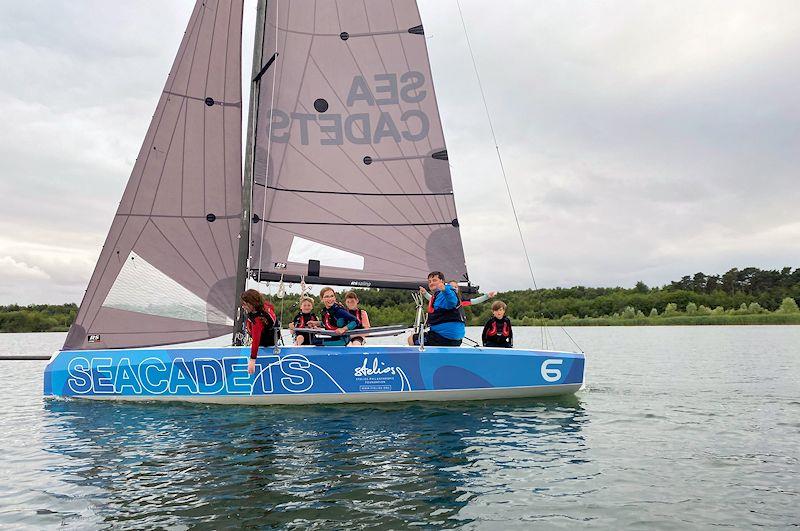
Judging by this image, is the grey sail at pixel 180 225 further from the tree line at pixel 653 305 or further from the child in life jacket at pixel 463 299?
the tree line at pixel 653 305

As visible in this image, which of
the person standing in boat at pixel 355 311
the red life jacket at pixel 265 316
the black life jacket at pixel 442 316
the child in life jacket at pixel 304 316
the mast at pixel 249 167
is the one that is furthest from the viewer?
the person standing in boat at pixel 355 311

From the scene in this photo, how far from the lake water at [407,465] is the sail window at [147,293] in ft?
5.08

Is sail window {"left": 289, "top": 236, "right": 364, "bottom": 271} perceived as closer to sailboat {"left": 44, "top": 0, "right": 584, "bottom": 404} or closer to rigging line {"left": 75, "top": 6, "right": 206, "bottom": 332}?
sailboat {"left": 44, "top": 0, "right": 584, "bottom": 404}

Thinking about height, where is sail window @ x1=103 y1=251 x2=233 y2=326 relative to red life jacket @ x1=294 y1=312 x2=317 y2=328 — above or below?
above

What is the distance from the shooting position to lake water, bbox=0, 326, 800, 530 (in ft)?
16.5

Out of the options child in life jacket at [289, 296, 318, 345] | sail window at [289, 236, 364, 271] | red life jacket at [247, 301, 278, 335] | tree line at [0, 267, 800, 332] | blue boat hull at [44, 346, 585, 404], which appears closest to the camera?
red life jacket at [247, 301, 278, 335]

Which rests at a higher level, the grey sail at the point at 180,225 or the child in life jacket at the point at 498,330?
the grey sail at the point at 180,225

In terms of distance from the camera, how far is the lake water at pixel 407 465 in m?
5.04

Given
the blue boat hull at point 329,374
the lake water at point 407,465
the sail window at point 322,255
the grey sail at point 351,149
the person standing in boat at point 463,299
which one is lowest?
the lake water at point 407,465

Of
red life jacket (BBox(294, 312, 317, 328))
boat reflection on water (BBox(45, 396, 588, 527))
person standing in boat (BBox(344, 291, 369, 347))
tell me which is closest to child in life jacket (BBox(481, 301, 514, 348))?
boat reflection on water (BBox(45, 396, 588, 527))

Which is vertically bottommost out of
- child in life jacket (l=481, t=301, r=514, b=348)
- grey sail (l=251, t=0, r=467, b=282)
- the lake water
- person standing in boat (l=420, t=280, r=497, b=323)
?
the lake water

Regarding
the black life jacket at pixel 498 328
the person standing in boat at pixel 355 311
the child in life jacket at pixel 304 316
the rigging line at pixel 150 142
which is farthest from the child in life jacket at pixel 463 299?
the rigging line at pixel 150 142

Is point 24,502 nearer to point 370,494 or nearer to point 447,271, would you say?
point 370,494

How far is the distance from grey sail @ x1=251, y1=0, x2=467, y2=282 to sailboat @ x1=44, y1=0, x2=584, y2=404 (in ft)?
0.08
